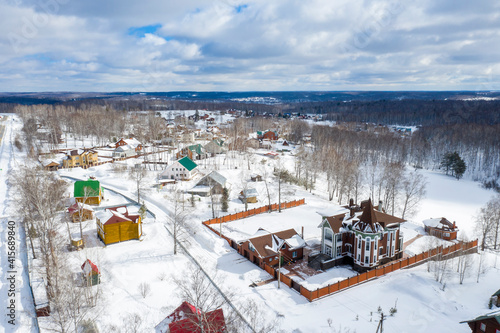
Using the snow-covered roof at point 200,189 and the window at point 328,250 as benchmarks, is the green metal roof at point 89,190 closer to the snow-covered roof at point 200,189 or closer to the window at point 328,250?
the snow-covered roof at point 200,189

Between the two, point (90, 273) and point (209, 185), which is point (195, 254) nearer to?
point (90, 273)

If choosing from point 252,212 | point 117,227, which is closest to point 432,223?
point 252,212

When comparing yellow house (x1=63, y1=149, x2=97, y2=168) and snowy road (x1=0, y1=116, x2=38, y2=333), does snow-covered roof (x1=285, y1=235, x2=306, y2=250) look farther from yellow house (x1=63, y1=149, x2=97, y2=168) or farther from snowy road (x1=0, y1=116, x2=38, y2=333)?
yellow house (x1=63, y1=149, x2=97, y2=168)

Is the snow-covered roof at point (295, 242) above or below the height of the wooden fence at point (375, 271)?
above

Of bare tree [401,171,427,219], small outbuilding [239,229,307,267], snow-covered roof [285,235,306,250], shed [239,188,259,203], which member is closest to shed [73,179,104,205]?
shed [239,188,259,203]

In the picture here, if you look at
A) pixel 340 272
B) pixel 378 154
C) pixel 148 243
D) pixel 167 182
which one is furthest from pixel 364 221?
pixel 378 154

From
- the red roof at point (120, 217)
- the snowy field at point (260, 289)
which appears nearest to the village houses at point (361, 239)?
the snowy field at point (260, 289)
